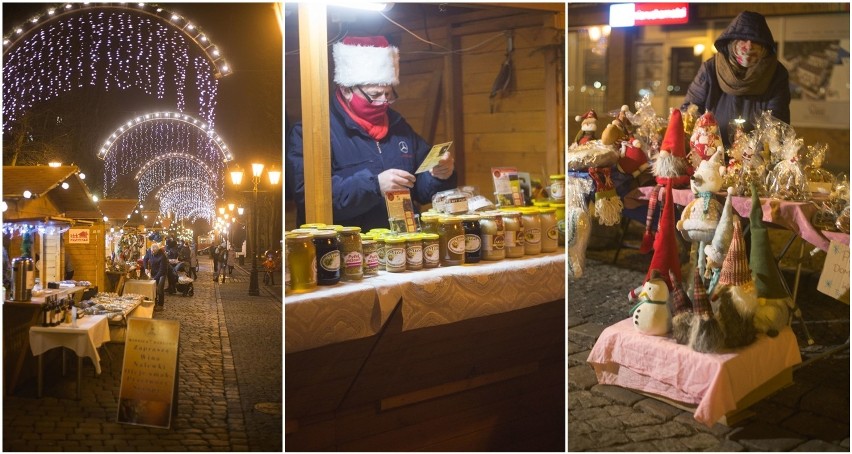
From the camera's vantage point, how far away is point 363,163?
3229 millimetres

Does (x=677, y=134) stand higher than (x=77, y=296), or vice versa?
(x=677, y=134)

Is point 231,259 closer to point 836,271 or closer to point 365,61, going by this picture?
point 365,61

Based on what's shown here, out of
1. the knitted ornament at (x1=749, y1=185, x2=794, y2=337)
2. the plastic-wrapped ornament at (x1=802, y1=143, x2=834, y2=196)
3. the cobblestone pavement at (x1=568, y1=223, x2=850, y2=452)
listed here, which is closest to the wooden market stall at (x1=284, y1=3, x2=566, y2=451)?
the cobblestone pavement at (x1=568, y1=223, x2=850, y2=452)

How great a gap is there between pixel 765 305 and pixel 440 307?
154cm

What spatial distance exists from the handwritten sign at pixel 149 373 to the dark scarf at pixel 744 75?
133 inches

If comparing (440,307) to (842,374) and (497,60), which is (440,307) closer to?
(497,60)

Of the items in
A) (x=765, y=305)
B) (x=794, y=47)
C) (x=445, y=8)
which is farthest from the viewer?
(x=794, y=47)

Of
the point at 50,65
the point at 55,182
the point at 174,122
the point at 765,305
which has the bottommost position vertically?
the point at 765,305

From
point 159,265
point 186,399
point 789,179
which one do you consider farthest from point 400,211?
point 789,179

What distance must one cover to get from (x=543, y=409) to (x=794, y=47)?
7.46 metres

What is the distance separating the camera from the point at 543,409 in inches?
128

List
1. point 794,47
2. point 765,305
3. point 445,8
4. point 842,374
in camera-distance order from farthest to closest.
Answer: point 794,47
point 842,374
point 765,305
point 445,8

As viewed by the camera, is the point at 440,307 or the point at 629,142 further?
the point at 629,142

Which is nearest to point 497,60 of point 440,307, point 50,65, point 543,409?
point 440,307
